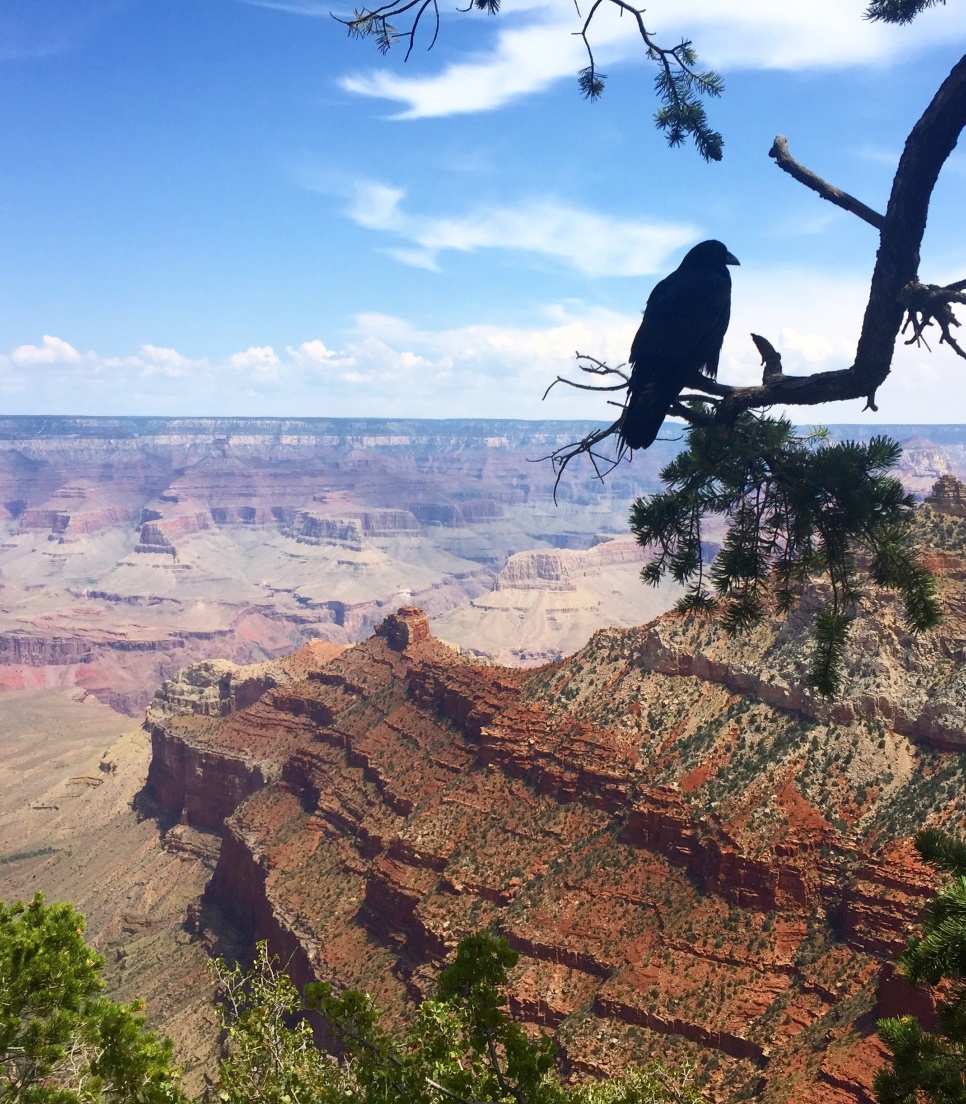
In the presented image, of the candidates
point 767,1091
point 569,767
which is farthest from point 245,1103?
point 569,767

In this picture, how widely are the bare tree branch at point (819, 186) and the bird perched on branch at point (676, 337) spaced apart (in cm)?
203

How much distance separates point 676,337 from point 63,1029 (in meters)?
14.4

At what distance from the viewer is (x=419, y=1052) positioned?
13.0m

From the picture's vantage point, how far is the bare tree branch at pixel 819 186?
908 cm

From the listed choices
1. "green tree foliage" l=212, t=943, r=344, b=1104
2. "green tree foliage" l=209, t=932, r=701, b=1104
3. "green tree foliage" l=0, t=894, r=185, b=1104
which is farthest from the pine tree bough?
"green tree foliage" l=0, t=894, r=185, b=1104

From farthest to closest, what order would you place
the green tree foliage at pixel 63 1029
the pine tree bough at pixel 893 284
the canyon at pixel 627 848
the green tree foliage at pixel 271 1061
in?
1. the canyon at pixel 627 848
2. the green tree foliage at pixel 63 1029
3. the green tree foliage at pixel 271 1061
4. the pine tree bough at pixel 893 284

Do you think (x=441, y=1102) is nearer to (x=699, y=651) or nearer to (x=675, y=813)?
(x=675, y=813)

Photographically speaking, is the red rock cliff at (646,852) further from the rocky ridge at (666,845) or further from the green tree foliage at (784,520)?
the green tree foliage at (784,520)

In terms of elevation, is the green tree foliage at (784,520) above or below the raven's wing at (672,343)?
below

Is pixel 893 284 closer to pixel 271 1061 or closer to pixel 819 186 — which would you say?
pixel 819 186

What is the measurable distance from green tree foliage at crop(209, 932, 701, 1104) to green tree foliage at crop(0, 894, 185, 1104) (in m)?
1.73

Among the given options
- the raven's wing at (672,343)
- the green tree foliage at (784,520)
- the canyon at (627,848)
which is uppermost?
the raven's wing at (672,343)

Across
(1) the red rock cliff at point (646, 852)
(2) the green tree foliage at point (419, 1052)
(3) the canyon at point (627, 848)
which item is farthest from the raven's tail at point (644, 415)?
(1) the red rock cliff at point (646, 852)

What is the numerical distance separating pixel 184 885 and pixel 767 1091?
182 feet
